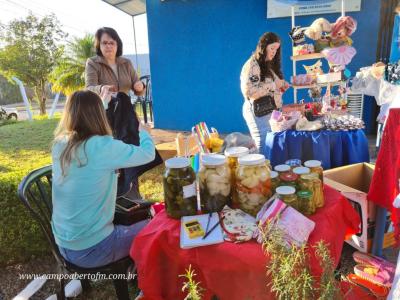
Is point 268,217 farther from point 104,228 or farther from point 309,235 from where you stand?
point 104,228

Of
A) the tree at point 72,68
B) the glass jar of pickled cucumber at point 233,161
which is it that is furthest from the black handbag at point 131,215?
the tree at point 72,68

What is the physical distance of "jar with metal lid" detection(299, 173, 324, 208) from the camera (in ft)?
4.32

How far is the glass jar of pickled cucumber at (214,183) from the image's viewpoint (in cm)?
132

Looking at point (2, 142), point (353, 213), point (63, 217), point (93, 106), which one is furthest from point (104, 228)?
point (2, 142)

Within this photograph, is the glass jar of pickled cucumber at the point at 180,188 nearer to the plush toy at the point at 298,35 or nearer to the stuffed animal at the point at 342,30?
the stuffed animal at the point at 342,30

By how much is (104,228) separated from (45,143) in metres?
6.15

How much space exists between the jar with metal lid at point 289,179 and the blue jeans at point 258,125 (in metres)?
1.69

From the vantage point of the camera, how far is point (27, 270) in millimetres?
2416

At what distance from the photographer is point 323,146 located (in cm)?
267

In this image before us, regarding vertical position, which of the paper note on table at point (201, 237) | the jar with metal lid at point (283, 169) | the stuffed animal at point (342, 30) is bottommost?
the paper note on table at point (201, 237)

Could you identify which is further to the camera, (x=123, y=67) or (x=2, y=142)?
(x=2, y=142)

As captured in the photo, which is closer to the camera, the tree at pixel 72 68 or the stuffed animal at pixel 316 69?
the stuffed animal at pixel 316 69

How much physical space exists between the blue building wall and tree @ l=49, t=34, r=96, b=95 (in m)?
7.17

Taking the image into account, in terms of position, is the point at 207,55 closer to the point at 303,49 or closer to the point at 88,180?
the point at 303,49
